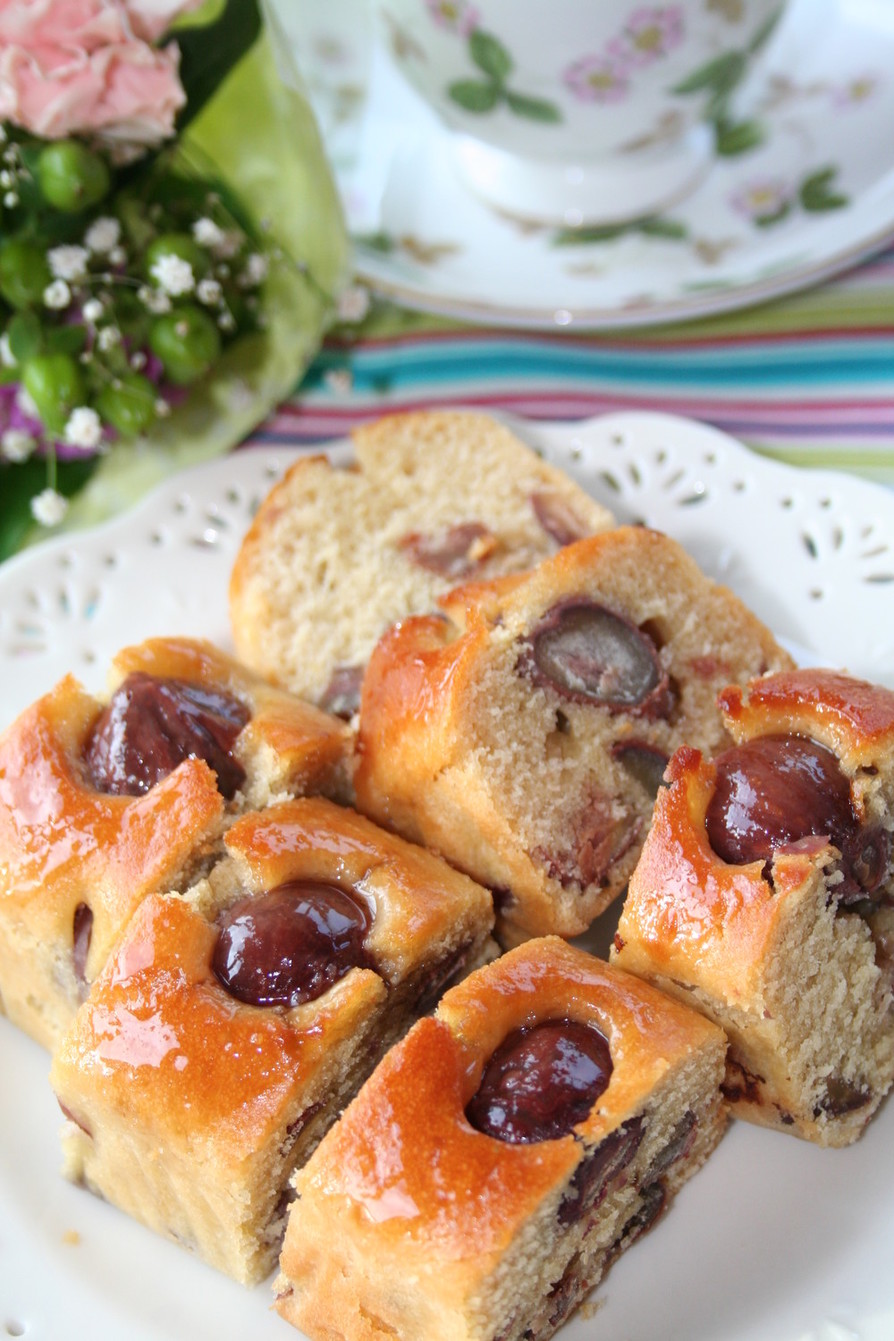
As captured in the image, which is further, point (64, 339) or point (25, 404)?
point (25, 404)

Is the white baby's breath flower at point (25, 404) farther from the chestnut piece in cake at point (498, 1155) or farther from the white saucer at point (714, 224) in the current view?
the chestnut piece in cake at point (498, 1155)

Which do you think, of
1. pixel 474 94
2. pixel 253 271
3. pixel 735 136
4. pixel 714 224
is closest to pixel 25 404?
pixel 253 271

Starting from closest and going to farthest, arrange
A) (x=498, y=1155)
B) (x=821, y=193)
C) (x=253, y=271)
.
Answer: (x=498, y=1155) < (x=253, y=271) < (x=821, y=193)

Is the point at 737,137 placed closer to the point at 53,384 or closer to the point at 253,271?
the point at 253,271

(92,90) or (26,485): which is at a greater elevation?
(92,90)

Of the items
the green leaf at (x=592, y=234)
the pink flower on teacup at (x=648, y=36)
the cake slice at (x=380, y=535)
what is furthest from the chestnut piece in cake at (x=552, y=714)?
the green leaf at (x=592, y=234)

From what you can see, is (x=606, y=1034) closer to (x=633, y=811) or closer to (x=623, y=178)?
(x=633, y=811)
